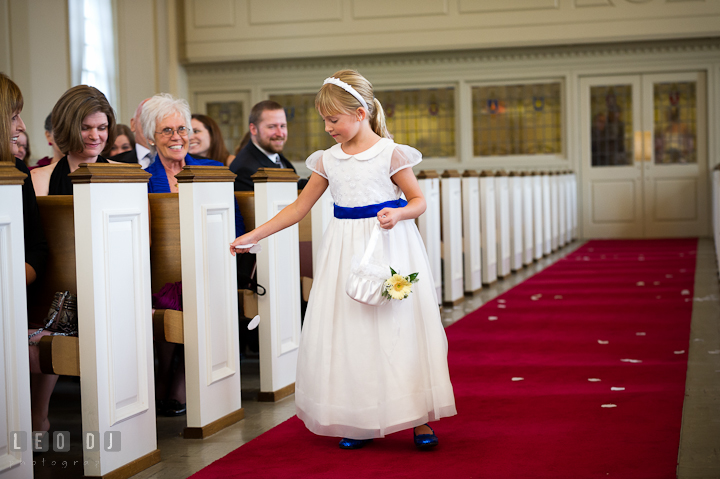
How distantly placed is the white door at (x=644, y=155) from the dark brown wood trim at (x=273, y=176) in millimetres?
9188

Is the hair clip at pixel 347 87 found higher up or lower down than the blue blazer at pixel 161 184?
higher up

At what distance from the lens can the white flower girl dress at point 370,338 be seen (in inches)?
99.1

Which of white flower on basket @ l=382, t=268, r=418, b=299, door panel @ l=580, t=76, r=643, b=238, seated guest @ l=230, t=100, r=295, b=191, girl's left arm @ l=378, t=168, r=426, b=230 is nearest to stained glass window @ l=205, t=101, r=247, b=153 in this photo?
door panel @ l=580, t=76, r=643, b=238

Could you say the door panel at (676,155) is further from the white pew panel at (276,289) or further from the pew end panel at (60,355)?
the pew end panel at (60,355)

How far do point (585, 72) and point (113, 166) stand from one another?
10.4m

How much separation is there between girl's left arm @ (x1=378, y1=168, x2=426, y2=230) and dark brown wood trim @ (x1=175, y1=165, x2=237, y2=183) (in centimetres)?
72

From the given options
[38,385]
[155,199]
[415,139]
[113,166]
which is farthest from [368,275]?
[415,139]

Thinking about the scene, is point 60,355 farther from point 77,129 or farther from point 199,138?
point 199,138

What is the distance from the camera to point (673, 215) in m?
11.7

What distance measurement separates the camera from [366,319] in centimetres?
255

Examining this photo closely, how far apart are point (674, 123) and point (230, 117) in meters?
6.93

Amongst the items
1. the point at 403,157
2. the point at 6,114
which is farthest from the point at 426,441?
the point at 6,114

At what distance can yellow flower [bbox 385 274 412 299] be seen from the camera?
2.38 meters

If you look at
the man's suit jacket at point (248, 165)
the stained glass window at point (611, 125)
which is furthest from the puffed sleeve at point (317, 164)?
the stained glass window at point (611, 125)
